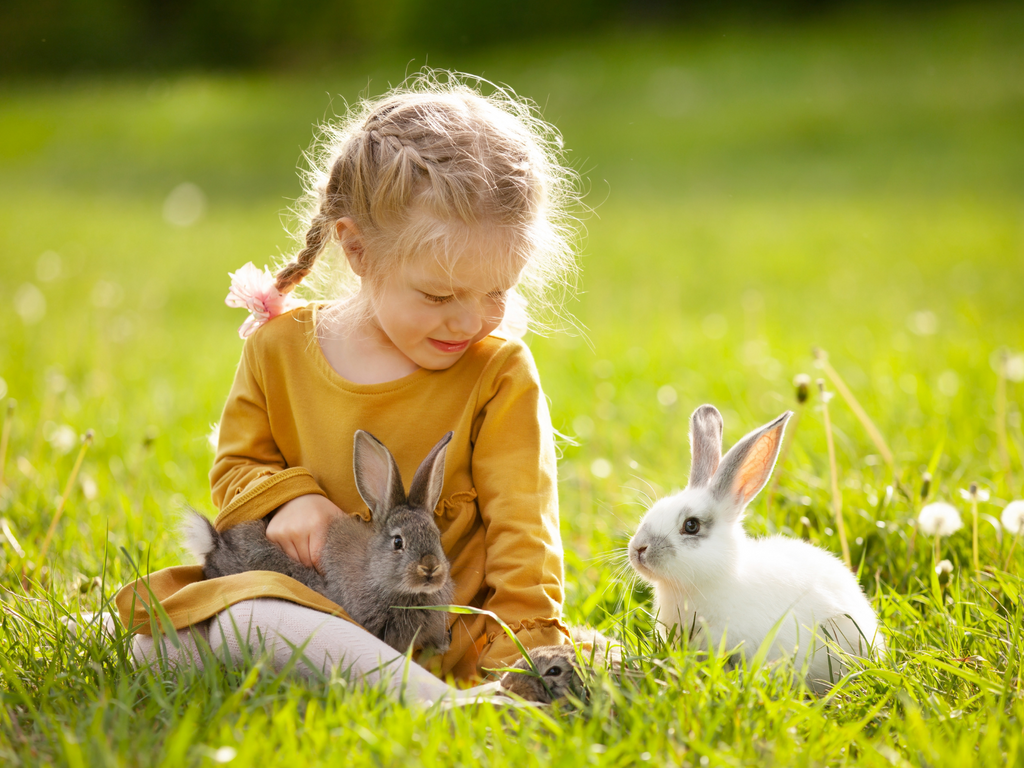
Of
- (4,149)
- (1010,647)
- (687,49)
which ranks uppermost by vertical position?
(687,49)

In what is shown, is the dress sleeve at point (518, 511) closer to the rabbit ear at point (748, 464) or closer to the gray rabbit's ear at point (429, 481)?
the gray rabbit's ear at point (429, 481)

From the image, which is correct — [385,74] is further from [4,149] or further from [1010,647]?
[1010,647]

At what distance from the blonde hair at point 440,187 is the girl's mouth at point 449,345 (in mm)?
275

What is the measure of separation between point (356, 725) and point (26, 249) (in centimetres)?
988

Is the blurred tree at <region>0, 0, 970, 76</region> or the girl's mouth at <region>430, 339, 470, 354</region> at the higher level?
the blurred tree at <region>0, 0, 970, 76</region>

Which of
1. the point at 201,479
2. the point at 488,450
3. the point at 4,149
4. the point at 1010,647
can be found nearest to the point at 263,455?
the point at 488,450

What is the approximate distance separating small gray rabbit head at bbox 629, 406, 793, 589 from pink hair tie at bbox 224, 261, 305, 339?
1498 mm

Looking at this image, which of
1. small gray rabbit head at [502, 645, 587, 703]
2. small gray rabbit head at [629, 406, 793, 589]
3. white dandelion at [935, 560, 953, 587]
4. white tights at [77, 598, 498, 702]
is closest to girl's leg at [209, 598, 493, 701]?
white tights at [77, 598, 498, 702]

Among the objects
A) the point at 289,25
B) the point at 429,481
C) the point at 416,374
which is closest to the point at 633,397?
the point at 416,374

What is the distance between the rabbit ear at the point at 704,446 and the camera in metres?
2.85

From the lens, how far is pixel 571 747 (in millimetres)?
1926

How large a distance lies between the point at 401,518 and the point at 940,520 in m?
1.74

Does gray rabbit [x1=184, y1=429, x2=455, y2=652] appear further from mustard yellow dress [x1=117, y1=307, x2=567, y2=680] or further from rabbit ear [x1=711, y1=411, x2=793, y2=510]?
rabbit ear [x1=711, y1=411, x2=793, y2=510]

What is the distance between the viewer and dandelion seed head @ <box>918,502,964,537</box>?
2881 millimetres
